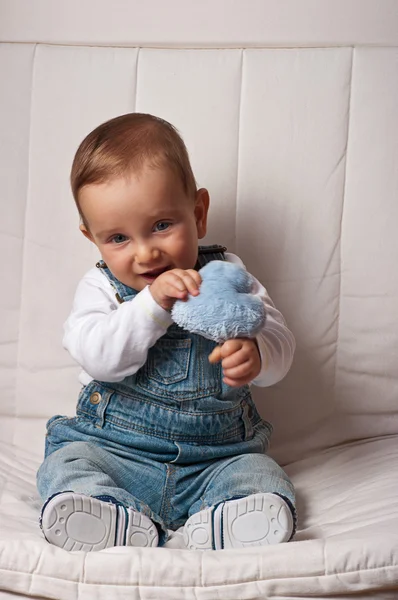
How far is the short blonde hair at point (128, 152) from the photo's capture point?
3.93 feet

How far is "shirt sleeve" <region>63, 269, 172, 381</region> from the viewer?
1.16 m

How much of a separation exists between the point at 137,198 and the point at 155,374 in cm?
27

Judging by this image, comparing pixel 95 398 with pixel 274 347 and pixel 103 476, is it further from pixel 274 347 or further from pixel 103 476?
pixel 274 347

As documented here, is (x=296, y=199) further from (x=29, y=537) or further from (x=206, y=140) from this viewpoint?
(x=29, y=537)

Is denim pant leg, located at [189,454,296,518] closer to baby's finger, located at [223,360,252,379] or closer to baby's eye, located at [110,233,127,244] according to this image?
baby's finger, located at [223,360,252,379]

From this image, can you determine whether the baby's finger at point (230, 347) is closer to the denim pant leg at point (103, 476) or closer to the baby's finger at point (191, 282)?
the baby's finger at point (191, 282)

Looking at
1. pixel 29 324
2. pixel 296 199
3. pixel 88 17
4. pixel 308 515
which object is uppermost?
pixel 88 17

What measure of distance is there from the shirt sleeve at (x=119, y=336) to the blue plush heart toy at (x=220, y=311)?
0.24 ft

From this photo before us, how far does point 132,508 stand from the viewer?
3.50ft

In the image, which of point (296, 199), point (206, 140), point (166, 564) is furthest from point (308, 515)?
point (206, 140)

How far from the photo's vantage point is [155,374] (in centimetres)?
125

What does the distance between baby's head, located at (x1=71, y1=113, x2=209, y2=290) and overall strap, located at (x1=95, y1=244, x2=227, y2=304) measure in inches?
1.2

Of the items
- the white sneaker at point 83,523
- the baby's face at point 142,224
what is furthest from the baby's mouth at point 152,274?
the white sneaker at point 83,523

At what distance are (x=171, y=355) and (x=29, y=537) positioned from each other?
0.36 meters
